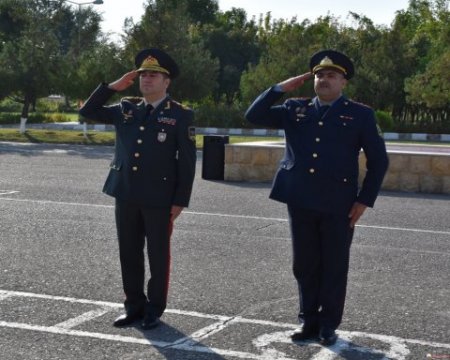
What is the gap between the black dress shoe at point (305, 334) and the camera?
5441mm

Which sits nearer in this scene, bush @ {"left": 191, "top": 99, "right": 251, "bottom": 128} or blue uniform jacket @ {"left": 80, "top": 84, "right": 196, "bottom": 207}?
blue uniform jacket @ {"left": 80, "top": 84, "right": 196, "bottom": 207}

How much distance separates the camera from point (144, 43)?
3491cm

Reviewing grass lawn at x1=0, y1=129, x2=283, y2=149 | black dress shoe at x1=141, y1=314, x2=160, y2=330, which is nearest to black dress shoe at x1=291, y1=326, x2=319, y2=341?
black dress shoe at x1=141, y1=314, x2=160, y2=330

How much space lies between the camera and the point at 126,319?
574cm

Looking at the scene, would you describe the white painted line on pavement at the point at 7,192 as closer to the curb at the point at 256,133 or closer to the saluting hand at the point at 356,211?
the saluting hand at the point at 356,211

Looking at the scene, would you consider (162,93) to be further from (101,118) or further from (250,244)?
(250,244)

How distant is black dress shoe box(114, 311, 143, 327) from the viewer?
18.7ft

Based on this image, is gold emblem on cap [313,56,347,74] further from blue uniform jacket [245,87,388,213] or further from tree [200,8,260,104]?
tree [200,8,260,104]

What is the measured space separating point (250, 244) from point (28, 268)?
2.47 m

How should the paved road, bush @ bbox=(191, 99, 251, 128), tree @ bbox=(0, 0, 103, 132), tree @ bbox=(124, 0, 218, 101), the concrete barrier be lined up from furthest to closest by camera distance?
bush @ bbox=(191, 99, 251, 128) < tree @ bbox=(0, 0, 103, 132) < tree @ bbox=(124, 0, 218, 101) < the concrete barrier < the paved road

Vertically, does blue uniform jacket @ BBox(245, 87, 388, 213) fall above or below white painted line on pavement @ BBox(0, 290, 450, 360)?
above

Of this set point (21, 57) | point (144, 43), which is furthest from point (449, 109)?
point (21, 57)

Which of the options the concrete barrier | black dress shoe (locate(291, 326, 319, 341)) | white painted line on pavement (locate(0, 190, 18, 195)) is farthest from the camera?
the concrete barrier

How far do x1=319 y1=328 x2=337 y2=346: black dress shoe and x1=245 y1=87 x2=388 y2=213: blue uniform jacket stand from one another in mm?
742
